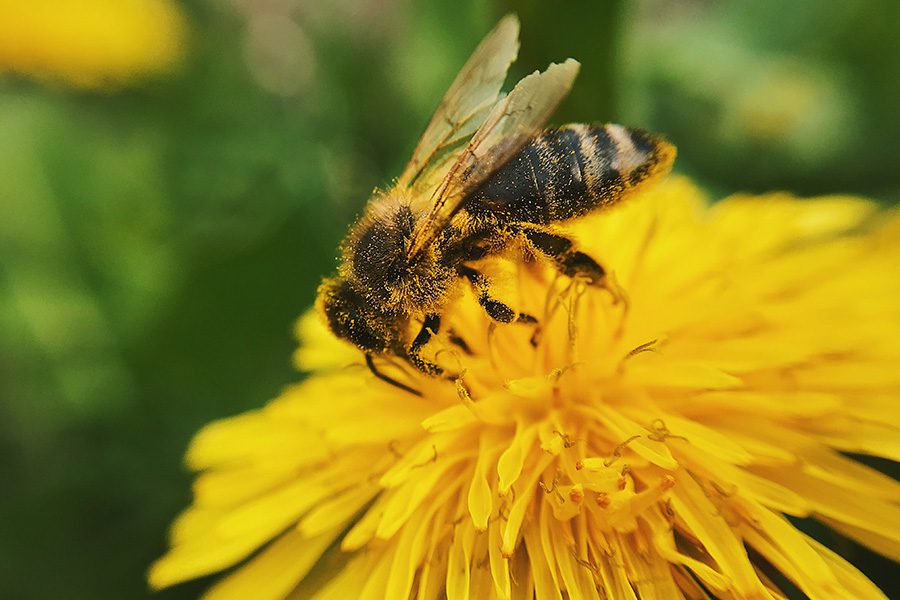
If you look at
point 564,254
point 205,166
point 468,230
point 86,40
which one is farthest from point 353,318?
point 86,40

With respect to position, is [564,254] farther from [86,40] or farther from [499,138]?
[86,40]

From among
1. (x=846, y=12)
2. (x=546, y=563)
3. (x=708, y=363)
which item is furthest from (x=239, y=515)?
(x=846, y=12)

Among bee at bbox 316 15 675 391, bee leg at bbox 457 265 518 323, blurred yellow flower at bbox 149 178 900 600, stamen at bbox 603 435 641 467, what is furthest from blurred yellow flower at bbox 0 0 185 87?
stamen at bbox 603 435 641 467

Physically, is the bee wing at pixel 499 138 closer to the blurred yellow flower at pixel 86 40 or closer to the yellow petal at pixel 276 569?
the yellow petal at pixel 276 569

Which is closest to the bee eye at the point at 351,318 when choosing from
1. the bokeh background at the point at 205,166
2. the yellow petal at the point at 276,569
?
the yellow petal at the point at 276,569

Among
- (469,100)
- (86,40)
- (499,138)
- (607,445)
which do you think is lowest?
(607,445)

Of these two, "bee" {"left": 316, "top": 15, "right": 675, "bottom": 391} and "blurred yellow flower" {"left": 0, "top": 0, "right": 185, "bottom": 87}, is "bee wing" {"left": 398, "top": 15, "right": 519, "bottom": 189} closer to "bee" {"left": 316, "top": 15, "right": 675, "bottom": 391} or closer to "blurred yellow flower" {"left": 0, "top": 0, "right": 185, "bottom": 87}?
"bee" {"left": 316, "top": 15, "right": 675, "bottom": 391}

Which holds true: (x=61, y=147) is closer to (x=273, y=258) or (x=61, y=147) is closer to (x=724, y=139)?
(x=273, y=258)
